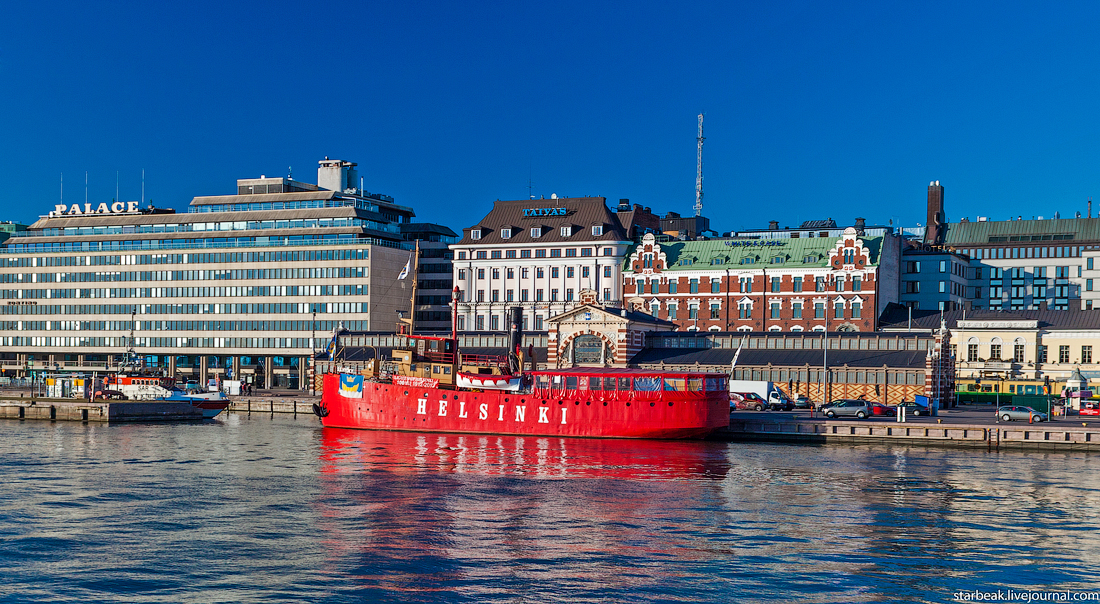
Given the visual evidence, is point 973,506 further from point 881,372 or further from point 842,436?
point 881,372

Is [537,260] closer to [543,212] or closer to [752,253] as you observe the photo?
[543,212]

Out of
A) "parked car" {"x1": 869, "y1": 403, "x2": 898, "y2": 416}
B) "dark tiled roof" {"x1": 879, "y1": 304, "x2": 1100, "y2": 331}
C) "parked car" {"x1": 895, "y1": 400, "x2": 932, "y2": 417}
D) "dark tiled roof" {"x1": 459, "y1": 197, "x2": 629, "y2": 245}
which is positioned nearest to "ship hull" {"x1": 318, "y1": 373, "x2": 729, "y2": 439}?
"parked car" {"x1": 869, "y1": 403, "x2": 898, "y2": 416}

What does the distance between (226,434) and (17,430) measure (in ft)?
62.2

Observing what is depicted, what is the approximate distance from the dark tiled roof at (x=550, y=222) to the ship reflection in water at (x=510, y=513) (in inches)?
3276

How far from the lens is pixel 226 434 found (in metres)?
99.3

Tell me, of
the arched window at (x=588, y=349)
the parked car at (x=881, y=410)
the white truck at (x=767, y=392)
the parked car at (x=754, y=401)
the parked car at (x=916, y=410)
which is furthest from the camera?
the arched window at (x=588, y=349)

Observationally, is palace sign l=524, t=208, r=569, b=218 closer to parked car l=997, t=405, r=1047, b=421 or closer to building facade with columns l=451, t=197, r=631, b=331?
building facade with columns l=451, t=197, r=631, b=331

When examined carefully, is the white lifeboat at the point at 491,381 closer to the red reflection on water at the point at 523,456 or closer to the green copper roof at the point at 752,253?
the red reflection on water at the point at 523,456

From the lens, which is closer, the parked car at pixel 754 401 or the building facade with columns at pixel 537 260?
the parked car at pixel 754 401

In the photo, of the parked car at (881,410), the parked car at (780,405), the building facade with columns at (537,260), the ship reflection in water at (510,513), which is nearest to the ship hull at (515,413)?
the ship reflection in water at (510,513)

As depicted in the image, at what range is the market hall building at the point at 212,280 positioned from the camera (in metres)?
172

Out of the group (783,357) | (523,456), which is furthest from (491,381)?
(783,357)

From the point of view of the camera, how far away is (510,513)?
54.9 m

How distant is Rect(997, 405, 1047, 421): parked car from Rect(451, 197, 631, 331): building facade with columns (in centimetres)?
7182
